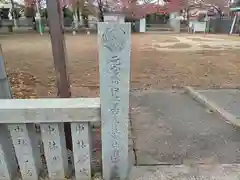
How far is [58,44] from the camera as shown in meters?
2.41

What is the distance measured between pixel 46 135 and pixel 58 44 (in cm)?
81

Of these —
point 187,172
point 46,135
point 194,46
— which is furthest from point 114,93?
point 194,46

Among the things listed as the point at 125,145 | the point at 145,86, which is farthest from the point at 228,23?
the point at 125,145

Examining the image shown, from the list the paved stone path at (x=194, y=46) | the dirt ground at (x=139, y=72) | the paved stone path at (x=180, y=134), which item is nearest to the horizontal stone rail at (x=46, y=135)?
the paved stone path at (x=180, y=134)

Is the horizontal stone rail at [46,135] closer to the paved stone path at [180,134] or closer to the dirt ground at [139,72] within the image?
the paved stone path at [180,134]

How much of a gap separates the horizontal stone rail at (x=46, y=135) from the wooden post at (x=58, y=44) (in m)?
0.40

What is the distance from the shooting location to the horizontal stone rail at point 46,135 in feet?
6.64

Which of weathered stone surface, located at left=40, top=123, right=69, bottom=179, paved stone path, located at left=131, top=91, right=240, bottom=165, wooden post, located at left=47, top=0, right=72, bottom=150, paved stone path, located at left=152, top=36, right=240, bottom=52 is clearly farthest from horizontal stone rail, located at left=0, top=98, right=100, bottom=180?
paved stone path, located at left=152, top=36, right=240, bottom=52

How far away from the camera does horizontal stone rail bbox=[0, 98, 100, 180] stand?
2.03 metres

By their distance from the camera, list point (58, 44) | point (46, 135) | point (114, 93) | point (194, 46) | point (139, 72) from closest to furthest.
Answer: point (114, 93), point (46, 135), point (58, 44), point (139, 72), point (194, 46)

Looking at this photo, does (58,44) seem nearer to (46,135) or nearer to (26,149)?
(46,135)

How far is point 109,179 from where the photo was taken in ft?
7.65

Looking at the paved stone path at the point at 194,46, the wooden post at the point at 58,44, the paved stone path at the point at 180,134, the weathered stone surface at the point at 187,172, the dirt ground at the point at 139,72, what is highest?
the wooden post at the point at 58,44

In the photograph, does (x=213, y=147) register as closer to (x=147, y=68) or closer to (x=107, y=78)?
(x=107, y=78)
